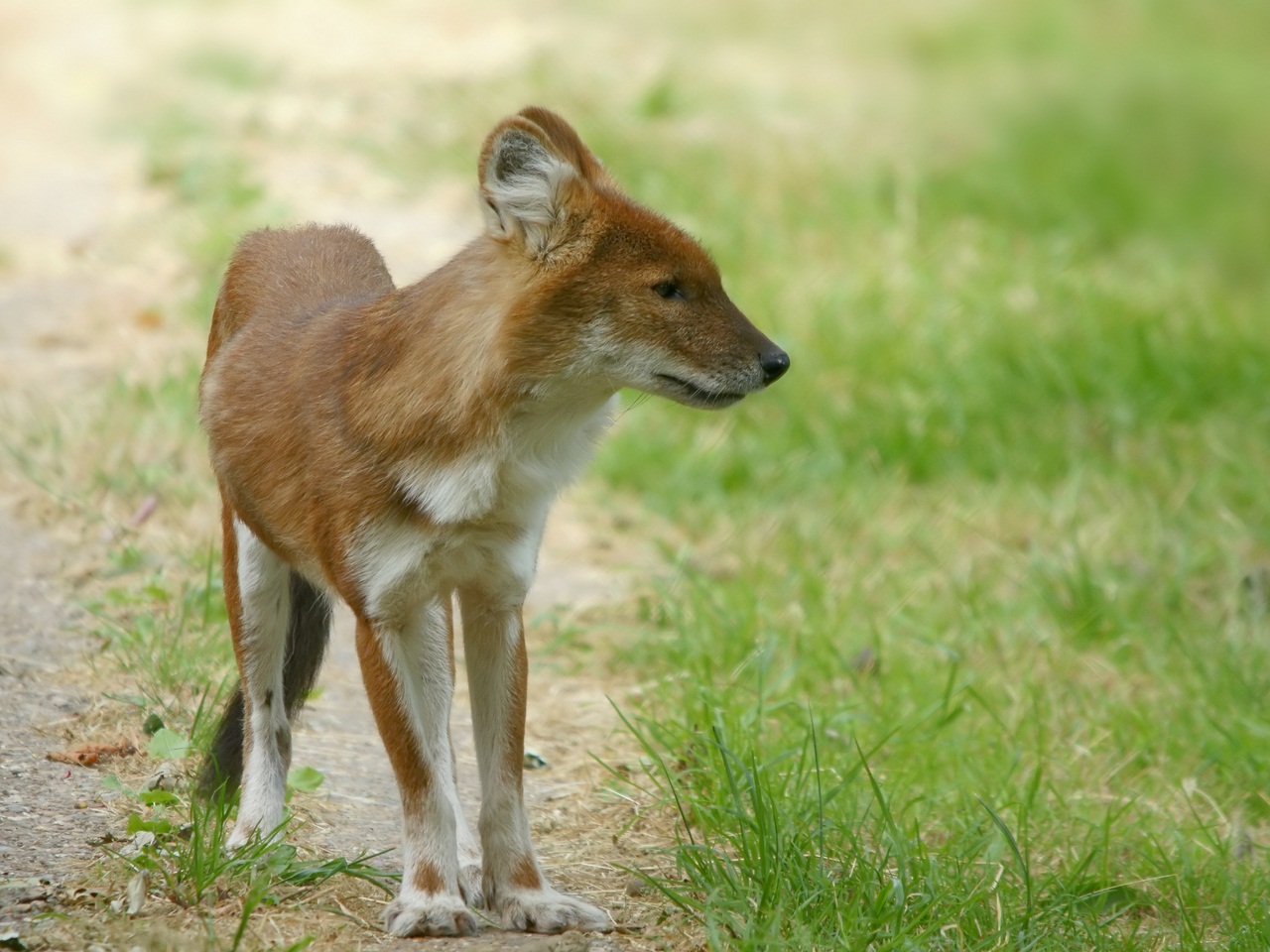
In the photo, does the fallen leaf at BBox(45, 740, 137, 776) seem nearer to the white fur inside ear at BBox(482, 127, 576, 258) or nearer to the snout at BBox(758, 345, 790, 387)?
the white fur inside ear at BBox(482, 127, 576, 258)

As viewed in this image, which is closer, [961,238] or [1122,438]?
[1122,438]

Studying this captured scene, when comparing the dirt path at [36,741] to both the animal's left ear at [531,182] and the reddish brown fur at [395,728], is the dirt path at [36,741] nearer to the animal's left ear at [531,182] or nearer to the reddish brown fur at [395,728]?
the reddish brown fur at [395,728]

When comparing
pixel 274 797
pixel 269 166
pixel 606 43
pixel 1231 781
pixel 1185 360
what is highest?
pixel 606 43

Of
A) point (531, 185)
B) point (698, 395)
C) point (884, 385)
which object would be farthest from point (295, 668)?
point (884, 385)

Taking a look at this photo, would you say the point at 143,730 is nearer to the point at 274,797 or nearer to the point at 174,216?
the point at 274,797

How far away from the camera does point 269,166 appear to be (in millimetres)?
10805

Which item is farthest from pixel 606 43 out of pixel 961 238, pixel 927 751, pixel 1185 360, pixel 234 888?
pixel 234 888

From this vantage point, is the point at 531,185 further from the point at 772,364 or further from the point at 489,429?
the point at 772,364

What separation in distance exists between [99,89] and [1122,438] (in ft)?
34.4

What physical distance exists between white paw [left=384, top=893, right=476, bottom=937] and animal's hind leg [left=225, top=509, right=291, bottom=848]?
652 mm

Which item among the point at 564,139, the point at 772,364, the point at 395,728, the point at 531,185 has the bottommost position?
the point at 395,728

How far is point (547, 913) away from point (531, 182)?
67.0 inches

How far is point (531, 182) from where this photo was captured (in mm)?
3643

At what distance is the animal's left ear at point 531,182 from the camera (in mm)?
3637
